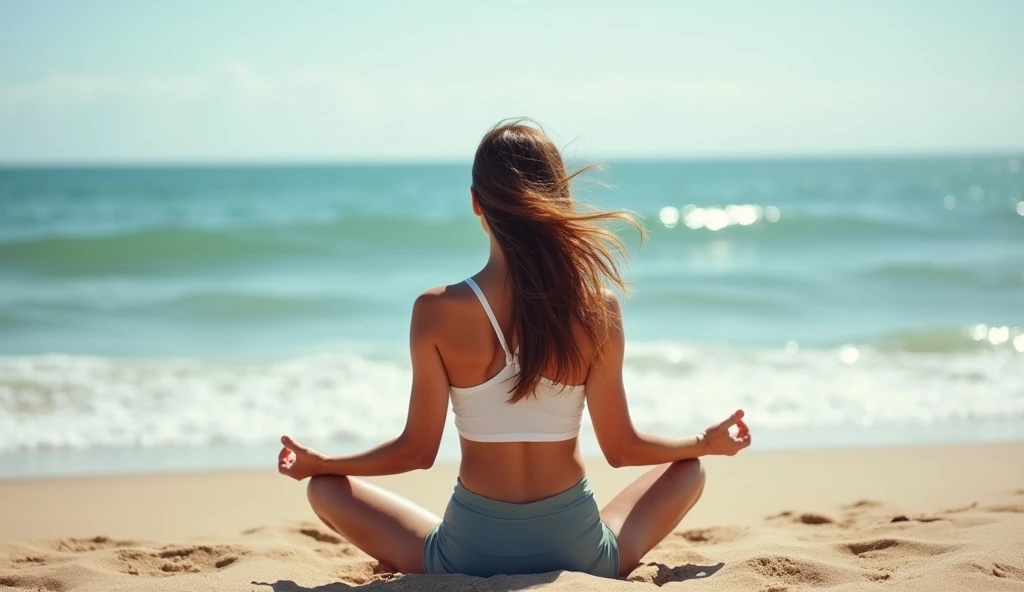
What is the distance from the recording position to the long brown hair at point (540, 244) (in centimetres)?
259

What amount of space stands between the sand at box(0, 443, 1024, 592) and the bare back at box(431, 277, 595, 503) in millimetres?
276

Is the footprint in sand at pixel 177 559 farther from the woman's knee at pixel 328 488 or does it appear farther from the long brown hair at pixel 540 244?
the long brown hair at pixel 540 244

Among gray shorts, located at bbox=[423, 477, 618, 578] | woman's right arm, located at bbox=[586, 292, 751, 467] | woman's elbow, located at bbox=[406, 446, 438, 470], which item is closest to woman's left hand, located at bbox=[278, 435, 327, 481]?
woman's elbow, located at bbox=[406, 446, 438, 470]

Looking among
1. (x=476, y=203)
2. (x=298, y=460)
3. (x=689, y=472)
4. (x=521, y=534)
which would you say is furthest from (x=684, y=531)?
(x=476, y=203)

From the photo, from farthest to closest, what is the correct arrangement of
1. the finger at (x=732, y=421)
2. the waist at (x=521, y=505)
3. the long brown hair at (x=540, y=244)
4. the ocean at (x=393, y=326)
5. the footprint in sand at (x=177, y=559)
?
the ocean at (x=393, y=326), the footprint in sand at (x=177, y=559), the finger at (x=732, y=421), the waist at (x=521, y=505), the long brown hair at (x=540, y=244)

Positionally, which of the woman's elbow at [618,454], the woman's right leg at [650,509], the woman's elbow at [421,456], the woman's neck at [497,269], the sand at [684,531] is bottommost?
the sand at [684,531]

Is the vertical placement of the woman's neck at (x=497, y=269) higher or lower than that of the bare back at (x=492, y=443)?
higher

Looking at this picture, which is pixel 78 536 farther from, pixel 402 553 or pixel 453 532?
pixel 453 532

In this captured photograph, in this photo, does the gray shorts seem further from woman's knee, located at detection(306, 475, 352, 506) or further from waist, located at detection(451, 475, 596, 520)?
woman's knee, located at detection(306, 475, 352, 506)

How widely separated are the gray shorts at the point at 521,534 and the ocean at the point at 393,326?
39.2 inches

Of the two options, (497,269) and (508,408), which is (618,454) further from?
(497,269)

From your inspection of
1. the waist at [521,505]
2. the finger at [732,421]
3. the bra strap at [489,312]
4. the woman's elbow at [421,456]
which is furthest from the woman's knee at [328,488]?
the finger at [732,421]

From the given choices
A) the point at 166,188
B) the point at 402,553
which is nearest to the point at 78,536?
the point at 402,553

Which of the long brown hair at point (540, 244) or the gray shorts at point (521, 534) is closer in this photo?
the long brown hair at point (540, 244)
